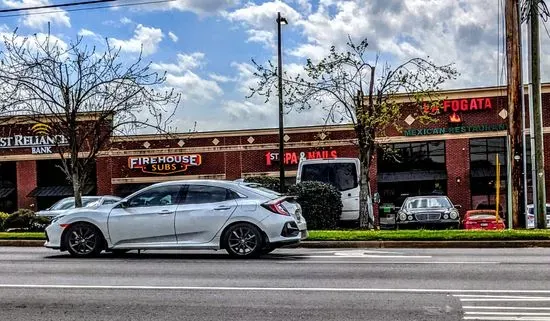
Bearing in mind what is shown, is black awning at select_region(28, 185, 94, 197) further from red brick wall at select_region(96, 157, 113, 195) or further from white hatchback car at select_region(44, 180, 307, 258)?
white hatchback car at select_region(44, 180, 307, 258)

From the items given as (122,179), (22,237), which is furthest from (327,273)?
(122,179)

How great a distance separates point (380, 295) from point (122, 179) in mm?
33191

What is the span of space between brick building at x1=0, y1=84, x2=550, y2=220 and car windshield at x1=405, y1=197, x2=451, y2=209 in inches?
407

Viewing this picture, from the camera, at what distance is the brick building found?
119 ft

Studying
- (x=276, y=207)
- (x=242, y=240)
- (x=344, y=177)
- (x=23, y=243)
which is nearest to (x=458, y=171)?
(x=344, y=177)

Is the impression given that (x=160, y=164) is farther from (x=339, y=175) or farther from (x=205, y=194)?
(x=205, y=194)

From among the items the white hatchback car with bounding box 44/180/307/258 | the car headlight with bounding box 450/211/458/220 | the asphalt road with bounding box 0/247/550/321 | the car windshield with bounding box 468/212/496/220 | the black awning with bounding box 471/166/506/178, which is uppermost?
the black awning with bounding box 471/166/506/178

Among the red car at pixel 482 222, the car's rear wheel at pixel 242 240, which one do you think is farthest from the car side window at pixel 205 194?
the red car at pixel 482 222

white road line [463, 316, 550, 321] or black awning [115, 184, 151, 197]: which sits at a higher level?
black awning [115, 184, 151, 197]

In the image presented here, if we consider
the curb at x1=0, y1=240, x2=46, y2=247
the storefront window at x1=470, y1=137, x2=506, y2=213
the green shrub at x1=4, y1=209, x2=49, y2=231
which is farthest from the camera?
the storefront window at x1=470, y1=137, x2=506, y2=213

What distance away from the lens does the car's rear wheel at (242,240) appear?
12.4 metres

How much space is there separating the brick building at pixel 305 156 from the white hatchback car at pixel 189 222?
2192 cm

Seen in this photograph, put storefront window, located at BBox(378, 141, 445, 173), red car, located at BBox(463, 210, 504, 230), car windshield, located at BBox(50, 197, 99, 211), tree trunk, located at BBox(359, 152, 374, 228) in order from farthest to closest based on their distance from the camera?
storefront window, located at BBox(378, 141, 445, 173)
car windshield, located at BBox(50, 197, 99, 211)
red car, located at BBox(463, 210, 504, 230)
tree trunk, located at BBox(359, 152, 374, 228)

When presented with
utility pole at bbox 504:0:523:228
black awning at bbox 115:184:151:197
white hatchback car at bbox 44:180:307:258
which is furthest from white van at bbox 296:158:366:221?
black awning at bbox 115:184:151:197
